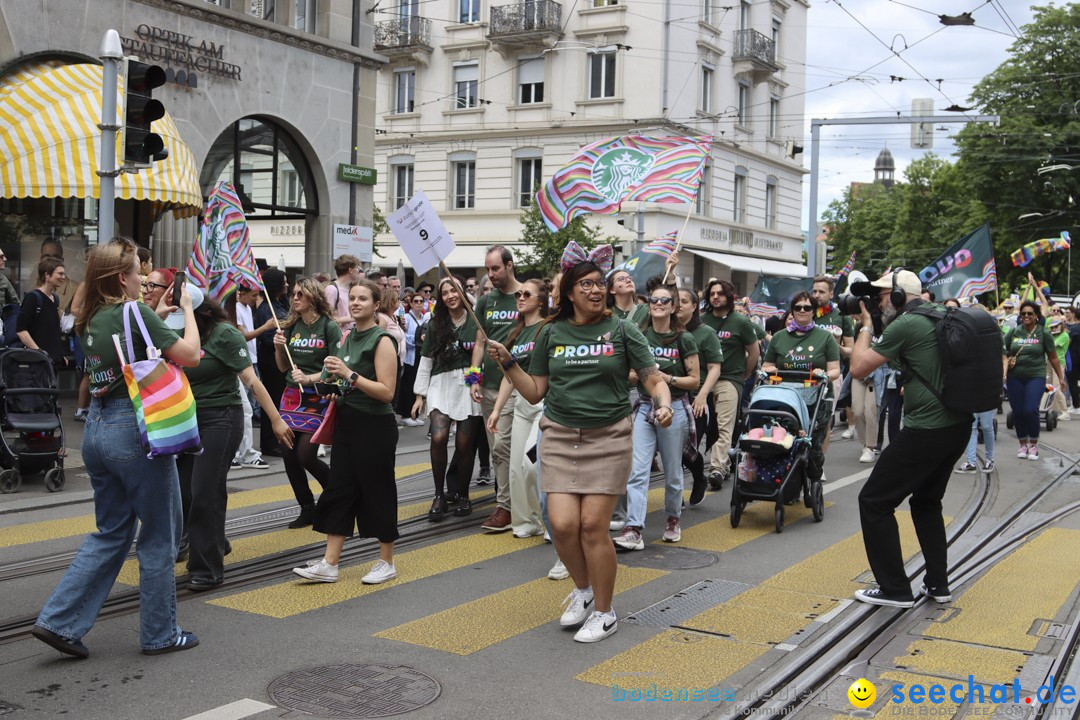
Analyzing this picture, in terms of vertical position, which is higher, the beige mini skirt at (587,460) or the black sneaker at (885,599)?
the beige mini skirt at (587,460)

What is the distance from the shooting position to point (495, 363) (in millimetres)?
8719

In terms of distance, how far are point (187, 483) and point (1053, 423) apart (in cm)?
1509

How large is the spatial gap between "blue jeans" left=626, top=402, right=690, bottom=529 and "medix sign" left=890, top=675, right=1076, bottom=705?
116 inches

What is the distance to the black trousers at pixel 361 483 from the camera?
6.77m

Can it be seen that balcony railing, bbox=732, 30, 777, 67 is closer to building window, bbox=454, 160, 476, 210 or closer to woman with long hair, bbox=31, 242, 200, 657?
building window, bbox=454, 160, 476, 210

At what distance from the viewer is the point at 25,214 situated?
15.9 m

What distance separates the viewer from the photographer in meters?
6.39

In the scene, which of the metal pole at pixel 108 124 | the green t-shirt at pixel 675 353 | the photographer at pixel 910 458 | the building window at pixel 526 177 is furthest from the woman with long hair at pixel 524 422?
the building window at pixel 526 177

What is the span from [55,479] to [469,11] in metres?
33.7

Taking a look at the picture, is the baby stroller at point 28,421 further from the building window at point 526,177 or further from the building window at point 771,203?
the building window at point 771,203

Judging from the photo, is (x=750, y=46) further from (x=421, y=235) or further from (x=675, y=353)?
(x=421, y=235)

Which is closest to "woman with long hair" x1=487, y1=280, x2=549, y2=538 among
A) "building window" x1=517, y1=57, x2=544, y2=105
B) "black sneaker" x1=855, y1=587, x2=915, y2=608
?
"black sneaker" x1=855, y1=587, x2=915, y2=608

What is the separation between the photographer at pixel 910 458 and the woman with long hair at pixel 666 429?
1.77 metres

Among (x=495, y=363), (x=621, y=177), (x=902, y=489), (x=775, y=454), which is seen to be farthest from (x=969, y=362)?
(x=621, y=177)
